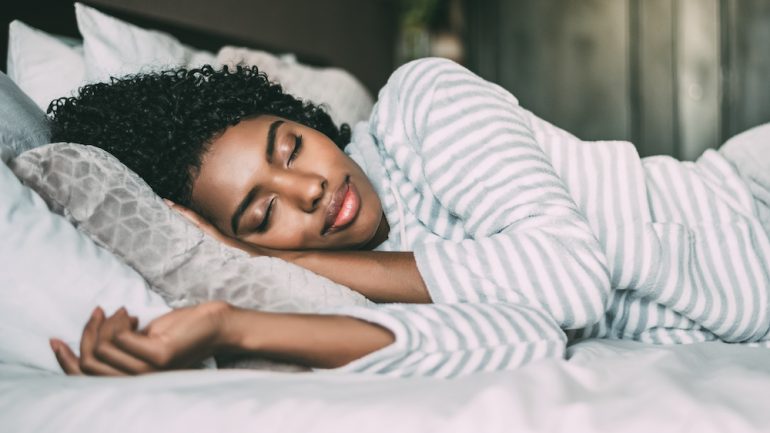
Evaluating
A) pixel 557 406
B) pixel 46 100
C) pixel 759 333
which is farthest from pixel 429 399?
pixel 46 100

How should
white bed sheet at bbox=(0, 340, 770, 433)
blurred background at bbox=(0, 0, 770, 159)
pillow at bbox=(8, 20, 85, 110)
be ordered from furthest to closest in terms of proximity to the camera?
1. blurred background at bbox=(0, 0, 770, 159)
2. pillow at bbox=(8, 20, 85, 110)
3. white bed sheet at bbox=(0, 340, 770, 433)

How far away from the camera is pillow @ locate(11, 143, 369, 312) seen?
2.75 ft

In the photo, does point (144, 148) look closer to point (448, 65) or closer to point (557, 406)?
point (448, 65)

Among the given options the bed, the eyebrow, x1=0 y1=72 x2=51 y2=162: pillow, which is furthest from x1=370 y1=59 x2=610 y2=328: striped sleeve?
x1=0 y1=72 x2=51 y2=162: pillow

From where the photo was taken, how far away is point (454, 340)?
2.47ft

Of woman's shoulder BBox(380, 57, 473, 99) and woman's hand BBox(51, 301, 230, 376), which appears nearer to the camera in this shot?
woman's hand BBox(51, 301, 230, 376)

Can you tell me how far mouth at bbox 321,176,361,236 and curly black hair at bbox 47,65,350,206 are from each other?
0.23 metres

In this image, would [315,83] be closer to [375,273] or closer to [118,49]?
[118,49]

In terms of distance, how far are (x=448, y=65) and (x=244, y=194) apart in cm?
44

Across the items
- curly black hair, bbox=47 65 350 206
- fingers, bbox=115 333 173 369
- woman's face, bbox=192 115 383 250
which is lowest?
fingers, bbox=115 333 173 369

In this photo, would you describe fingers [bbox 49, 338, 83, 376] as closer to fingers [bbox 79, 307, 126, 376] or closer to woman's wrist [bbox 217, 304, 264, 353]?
fingers [bbox 79, 307, 126, 376]

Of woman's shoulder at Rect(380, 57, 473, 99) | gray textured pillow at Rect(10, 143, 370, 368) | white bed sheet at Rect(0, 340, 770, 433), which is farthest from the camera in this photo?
woman's shoulder at Rect(380, 57, 473, 99)

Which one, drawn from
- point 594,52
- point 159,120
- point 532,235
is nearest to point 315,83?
point 159,120

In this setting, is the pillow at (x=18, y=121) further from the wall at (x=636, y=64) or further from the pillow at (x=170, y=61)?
the wall at (x=636, y=64)
